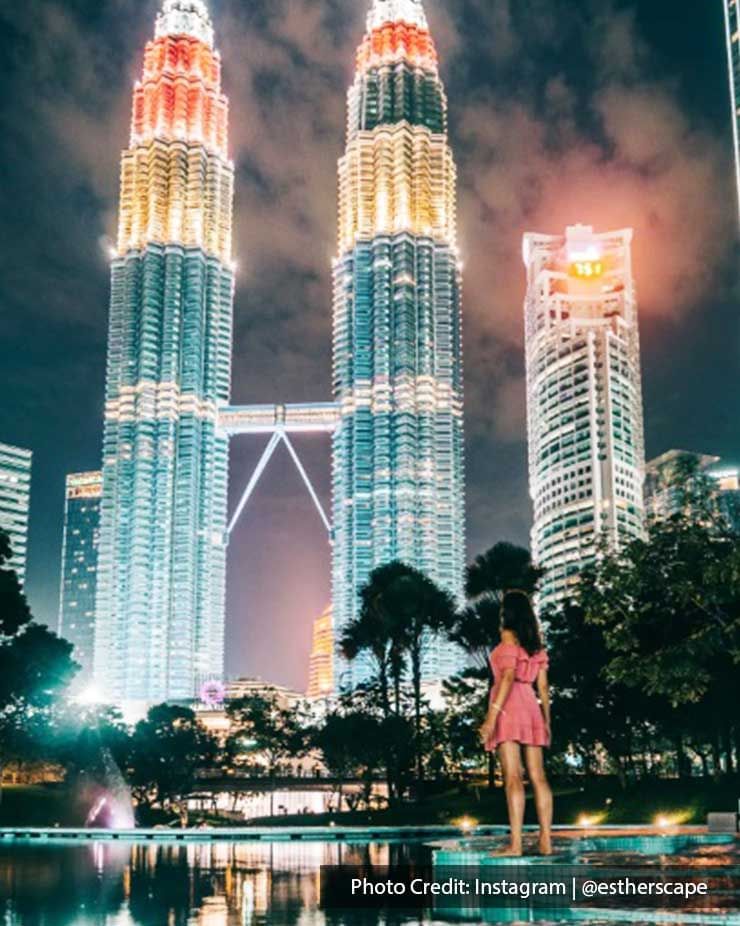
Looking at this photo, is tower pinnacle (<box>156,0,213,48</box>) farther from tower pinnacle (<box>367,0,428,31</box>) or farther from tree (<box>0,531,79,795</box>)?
tree (<box>0,531,79,795</box>)

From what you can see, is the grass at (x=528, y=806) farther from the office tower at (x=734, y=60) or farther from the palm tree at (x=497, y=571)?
the office tower at (x=734, y=60)

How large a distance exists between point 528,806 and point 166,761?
83.8 feet

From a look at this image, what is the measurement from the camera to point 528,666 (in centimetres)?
898

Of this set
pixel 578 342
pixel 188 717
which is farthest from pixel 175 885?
pixel 578 342

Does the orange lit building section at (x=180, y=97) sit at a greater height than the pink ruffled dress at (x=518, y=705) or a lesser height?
greater

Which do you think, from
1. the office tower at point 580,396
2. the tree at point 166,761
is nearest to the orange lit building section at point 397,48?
the office tower at point 580,396

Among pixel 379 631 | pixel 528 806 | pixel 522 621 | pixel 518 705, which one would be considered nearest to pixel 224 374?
pixel 379 631

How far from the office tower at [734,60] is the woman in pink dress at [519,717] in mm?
81574

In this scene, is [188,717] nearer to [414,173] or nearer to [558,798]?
[558,798]

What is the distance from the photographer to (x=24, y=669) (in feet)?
115

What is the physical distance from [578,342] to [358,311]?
150 ft

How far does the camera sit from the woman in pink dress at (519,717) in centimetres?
882

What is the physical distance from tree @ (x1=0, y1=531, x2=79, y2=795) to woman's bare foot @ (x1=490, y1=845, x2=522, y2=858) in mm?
24531

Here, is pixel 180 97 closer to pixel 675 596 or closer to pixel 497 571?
pixel 497 571
